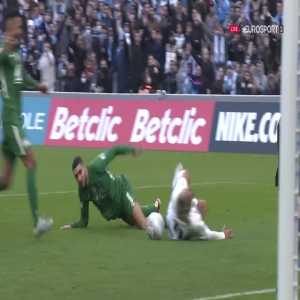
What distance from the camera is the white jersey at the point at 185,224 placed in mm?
11430

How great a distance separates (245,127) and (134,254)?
12.6m

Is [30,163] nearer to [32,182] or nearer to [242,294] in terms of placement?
[32,182]

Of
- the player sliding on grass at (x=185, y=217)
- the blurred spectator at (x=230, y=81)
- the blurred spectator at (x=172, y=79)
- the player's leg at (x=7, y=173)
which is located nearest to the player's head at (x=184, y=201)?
the player sliding on grass at (x=185, y=217)

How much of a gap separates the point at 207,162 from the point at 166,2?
29.3 ft

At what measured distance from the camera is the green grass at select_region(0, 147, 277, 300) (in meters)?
9.00

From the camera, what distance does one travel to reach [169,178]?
19078 mm

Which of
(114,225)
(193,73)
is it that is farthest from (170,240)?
(193,73)

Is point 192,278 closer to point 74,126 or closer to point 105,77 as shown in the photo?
point 74,126

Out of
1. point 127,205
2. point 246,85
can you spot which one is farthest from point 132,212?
point 246,85

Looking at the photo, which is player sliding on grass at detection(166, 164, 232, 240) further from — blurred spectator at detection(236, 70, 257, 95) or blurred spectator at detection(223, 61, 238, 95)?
blurred spectator at detection(223, 61, 238, 95)

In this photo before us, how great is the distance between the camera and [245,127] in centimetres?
2308

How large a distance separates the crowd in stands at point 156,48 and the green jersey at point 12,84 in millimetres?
14761

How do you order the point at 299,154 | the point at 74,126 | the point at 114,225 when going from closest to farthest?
1. the point at 299,154
2. the point at 114,225
3. the point at 74,126

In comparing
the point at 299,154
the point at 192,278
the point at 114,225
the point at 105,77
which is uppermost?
the point at 299,154
